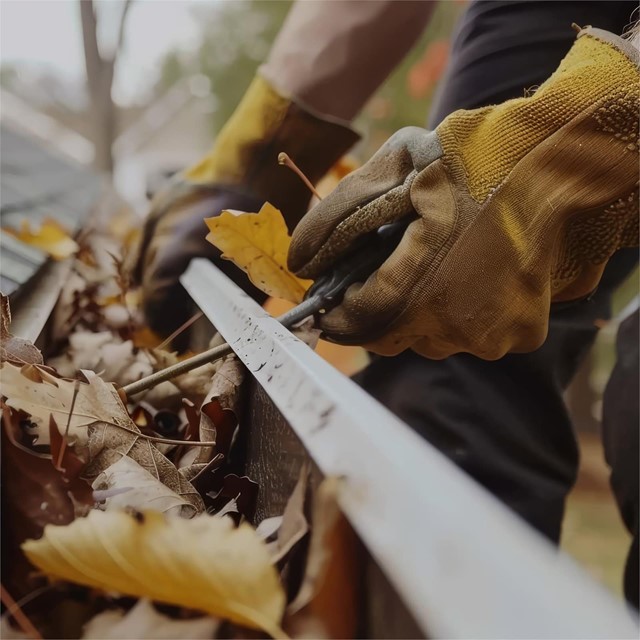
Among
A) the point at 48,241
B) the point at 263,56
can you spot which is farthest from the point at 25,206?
the point at 263,56

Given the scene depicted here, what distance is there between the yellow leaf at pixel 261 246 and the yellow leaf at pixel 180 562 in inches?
20.4

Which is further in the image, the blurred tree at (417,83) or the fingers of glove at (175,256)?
the blurred tree at (417,83)

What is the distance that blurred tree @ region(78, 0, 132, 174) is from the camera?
4609 mm

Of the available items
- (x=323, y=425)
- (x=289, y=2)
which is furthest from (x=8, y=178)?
(x=289, y=2)

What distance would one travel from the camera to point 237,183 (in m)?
1.23

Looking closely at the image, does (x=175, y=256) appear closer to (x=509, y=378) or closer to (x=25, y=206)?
(x=509, y=378)

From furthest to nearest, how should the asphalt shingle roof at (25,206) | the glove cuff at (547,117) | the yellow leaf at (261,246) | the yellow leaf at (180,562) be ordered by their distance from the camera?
the asphalt shingle roof at (25,206)
the yellow leaf at (261,246)
the glove cuff at (547,117)
the yellow leaf at (180,562)

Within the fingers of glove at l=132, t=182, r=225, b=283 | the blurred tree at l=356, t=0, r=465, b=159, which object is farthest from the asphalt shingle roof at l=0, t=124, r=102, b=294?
the blurred tree at l=356, t=0, r=465, b=159

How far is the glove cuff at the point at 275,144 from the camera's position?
3.74ft

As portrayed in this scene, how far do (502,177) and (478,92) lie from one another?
46cm

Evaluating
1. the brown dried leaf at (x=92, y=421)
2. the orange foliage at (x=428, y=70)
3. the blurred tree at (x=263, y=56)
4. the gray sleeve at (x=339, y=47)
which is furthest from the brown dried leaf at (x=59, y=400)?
the blurred tree at (x=263, y=56)

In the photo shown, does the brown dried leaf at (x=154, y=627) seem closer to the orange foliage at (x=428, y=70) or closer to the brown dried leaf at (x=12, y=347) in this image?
the brown dried leaf at (x=12, y=347)

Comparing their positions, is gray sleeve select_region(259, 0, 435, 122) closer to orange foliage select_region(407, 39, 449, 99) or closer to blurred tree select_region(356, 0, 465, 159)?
blurred tree select_region(356, 0, 465, 159)

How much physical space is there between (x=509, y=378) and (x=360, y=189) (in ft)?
1.92
